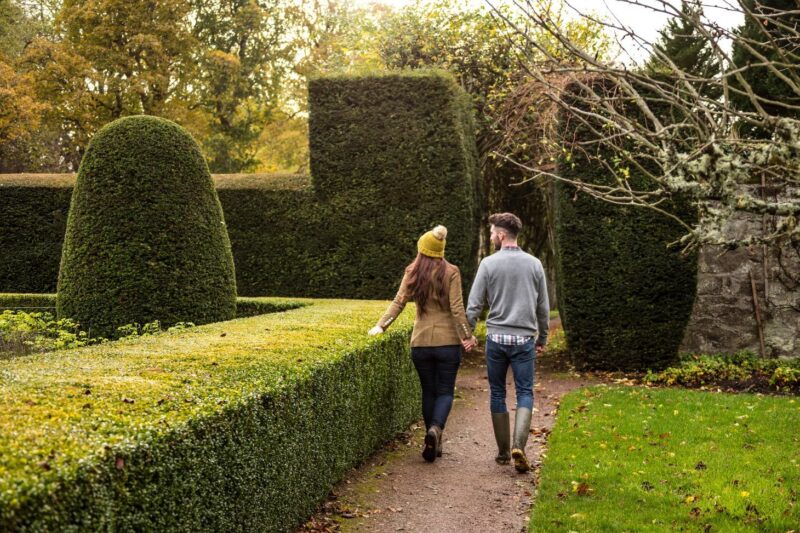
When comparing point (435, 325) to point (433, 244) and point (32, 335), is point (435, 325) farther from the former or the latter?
point (32, 335)

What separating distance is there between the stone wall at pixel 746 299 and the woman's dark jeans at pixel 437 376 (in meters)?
6.76

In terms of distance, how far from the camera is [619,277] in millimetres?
11383

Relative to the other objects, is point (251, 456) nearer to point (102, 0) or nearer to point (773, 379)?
point (773, 379)

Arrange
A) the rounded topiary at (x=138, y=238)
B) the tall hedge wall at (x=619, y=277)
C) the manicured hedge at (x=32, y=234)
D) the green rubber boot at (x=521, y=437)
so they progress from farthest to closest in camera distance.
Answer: the manicured hedge at (x=32, y=234) < the tall hedge wall at (x=619, y=277) < the rounded topiary at (x=138, y=238) < the green rubber boot at (x=521, y=437)

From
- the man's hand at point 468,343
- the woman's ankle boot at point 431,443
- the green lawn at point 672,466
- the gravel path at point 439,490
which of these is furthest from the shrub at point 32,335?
the green lawn at point 672,466

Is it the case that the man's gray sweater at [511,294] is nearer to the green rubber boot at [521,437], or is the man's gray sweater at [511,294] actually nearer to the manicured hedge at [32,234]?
the green rubber boot at [521,437]

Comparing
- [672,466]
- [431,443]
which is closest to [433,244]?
[431,443]

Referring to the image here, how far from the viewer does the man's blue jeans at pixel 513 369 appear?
6.20 meters

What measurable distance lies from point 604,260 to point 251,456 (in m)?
8.58

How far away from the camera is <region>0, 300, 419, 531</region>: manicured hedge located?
247cm

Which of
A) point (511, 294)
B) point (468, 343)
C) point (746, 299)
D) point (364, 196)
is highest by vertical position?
point (364, 196)

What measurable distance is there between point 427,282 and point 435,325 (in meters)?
0.38

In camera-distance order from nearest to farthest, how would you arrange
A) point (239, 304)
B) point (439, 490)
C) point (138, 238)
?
point (439, 490) → point (138, 238) → point (239, 304)

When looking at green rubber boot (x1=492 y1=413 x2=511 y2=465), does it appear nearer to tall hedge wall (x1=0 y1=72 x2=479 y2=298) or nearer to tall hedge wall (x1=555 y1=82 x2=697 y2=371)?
tall hedge wall (x1=555 y1=82 x2=697 y2=371)
